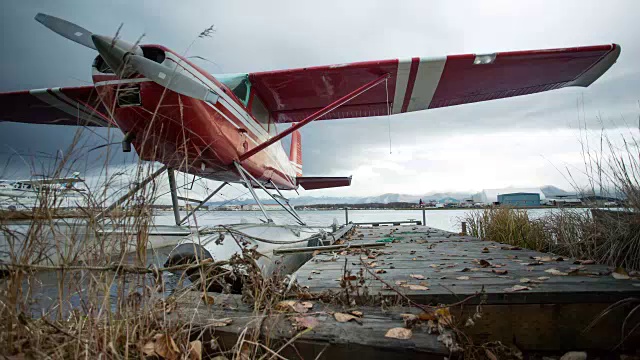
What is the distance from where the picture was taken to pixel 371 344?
108 cm

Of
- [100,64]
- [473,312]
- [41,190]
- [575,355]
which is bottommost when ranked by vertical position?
[575,355]

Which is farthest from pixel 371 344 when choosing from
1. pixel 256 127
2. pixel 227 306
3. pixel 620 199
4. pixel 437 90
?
pixel 437 90

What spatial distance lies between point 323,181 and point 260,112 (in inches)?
129

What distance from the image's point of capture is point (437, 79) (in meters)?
5.24

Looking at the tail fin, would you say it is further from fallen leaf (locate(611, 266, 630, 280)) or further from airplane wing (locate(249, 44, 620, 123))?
fallen leaf (locate(611, 266, 630, 280))

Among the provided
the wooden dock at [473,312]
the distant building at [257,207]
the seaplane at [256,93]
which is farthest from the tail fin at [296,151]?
the wooden dock at [473,312]

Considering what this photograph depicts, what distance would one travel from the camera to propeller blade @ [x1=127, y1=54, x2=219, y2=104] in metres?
3.01

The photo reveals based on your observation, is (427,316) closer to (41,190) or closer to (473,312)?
(473,312)

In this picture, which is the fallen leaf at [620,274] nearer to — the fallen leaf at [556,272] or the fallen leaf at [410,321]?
the fallen leaf at [556,272]

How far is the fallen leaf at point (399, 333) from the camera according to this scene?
1.11 metres

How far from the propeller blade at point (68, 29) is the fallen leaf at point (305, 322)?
3.41m

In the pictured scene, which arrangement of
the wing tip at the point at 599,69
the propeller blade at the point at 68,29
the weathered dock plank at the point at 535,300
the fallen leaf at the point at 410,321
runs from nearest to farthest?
the fallen leaf at the point at 410,321, the weathered dock plank at the point at 535,300, the propeller blade at the point at 68,29, the wing tip at the point at 599,69

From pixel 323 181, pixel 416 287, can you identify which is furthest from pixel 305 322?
pixel 323 181

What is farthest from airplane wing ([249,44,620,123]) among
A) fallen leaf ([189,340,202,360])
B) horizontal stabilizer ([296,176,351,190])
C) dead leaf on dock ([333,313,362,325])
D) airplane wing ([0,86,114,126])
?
fallen leaf ([189,340,202,360])
